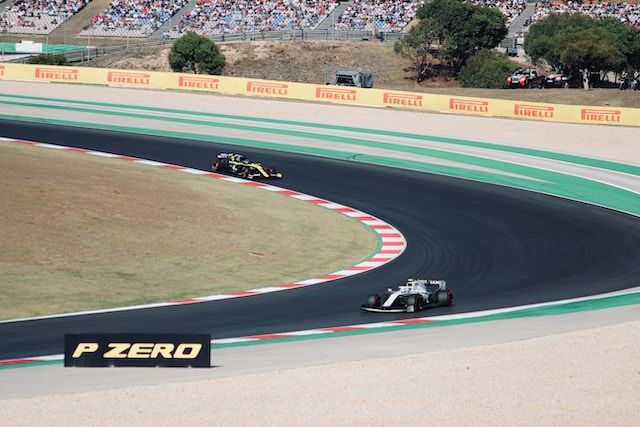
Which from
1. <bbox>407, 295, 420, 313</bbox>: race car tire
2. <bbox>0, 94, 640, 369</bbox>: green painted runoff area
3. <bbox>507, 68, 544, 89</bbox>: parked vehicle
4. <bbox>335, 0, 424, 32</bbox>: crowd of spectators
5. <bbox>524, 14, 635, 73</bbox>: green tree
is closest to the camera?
<bbox>407, 295, 420, 313</bbox>: race car tire

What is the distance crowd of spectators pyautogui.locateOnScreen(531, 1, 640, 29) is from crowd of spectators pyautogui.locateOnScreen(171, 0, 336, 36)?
15.3 meters

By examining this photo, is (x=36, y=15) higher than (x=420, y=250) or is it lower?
higher

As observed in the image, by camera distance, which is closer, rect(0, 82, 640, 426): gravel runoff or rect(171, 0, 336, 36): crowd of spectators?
rect(0, 82, 640, 426): gravel runoff

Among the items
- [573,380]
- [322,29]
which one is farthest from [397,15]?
[573,380]

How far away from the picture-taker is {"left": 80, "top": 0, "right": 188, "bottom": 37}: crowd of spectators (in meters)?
81.8

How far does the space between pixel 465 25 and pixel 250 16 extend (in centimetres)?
1585

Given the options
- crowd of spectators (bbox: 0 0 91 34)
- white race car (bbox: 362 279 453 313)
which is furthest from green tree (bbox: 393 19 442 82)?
white race car (bbox: 362 279 453 313)

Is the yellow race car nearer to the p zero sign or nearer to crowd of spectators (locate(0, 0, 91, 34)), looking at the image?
the p zero sign

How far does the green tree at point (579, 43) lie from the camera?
6688 cm

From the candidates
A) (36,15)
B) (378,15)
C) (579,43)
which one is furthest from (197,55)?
(579,43)

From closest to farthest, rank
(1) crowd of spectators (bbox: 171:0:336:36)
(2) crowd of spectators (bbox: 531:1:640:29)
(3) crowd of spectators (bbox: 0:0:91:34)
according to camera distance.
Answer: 1. (2) crowd of spectators (bbox: 531:1:640:29)
2. (1) crowd of spectators (bbox: 171:0:336:36)
3. (3) crowd of spectators (bbox: 0:0:91:34)

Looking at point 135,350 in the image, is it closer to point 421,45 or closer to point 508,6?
point 421,45

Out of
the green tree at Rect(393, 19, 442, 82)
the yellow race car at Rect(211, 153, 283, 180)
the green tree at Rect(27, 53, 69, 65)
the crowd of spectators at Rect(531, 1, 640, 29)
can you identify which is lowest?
the yellow race car at Rect(211, 153, 283, 180)

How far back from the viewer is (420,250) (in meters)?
24.5
